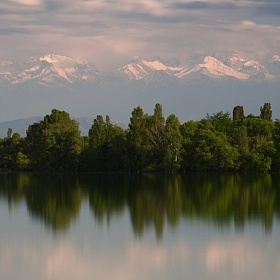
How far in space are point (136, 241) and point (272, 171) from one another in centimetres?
5390

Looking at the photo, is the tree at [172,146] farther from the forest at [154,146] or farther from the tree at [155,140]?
the tree at [155,140]

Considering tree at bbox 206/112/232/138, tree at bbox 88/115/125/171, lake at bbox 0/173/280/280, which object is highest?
tree at bbox 206/112/232/138

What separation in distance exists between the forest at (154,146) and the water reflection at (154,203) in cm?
2055

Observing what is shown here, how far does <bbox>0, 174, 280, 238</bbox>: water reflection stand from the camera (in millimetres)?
33188

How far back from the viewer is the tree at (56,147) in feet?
278

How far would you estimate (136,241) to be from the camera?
88.5 ft

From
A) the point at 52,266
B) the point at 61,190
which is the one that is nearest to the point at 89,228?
the point at 52,266

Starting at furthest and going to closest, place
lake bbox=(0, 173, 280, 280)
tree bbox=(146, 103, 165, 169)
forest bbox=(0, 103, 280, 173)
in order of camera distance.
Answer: tree bbox=(146, 103, 165, 169) → forest bbox=(0, 103, 280, 173) → lake bbox=(0, 173, 280, 280)

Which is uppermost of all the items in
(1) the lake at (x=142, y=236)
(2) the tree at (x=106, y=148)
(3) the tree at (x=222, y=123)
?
(3) the tree at (x=222, y=123)

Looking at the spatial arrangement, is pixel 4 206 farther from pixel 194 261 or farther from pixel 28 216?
pixel 194 261

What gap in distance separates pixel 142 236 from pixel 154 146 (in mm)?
52326

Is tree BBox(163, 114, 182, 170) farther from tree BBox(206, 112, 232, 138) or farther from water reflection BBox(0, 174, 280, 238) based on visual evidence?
water reflection BBox(0, 174, 280, 238)

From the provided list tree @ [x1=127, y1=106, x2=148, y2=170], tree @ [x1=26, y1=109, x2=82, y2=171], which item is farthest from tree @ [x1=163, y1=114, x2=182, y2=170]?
tree @ [x1=26, y1=109, x2=82, y2=171]

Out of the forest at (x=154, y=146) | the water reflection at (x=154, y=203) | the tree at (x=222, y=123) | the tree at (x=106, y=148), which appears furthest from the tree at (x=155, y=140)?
the water reflection at (x=154, y=203)
